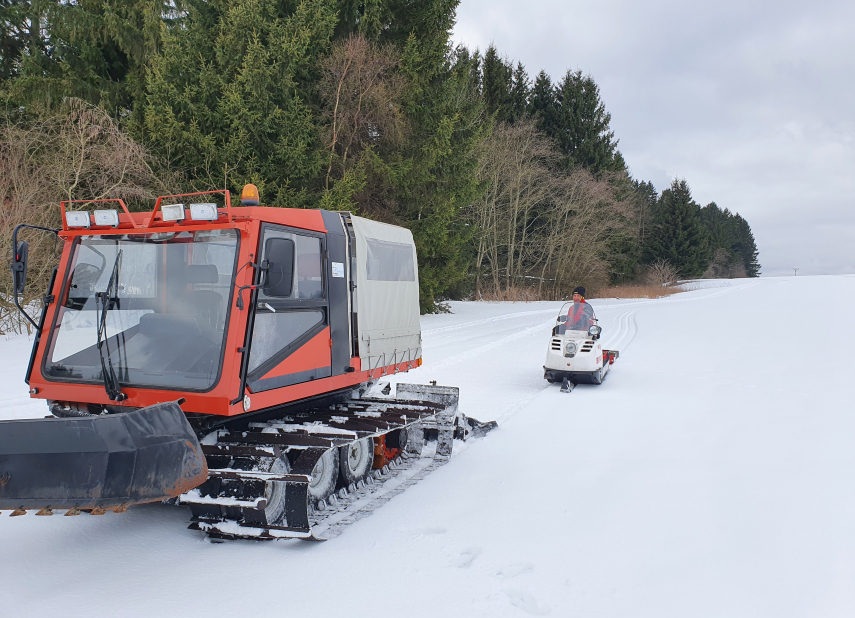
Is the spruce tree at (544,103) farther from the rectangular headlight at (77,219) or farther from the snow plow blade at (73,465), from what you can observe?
the snow plow blade at (73,465)

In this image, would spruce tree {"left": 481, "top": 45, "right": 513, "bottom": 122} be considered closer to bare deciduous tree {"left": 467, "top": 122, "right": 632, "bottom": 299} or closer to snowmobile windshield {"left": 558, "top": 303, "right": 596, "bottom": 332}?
bare deciduous tree {"left": 467, "top": 122, "right": 632, "bottom": 299}

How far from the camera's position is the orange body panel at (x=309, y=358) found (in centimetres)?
431

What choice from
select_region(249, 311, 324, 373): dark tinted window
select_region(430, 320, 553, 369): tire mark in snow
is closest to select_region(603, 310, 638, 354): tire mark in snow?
select_region(430, 320, 553, 369): tire mark in snow

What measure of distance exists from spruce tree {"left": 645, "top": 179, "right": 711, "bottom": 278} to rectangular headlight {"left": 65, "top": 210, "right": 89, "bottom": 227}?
5238 centimetres

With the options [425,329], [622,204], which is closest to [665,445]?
[425,329]

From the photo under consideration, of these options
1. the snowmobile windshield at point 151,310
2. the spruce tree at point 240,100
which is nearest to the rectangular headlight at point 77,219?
the snowmobile windshield at point 151,310

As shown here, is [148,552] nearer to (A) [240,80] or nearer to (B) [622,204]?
(A) [240,80]

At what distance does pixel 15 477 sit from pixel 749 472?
581 cm

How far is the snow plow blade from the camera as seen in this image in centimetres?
308

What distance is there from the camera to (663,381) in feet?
34.7

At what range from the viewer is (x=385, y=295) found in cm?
568

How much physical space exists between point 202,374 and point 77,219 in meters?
1.64

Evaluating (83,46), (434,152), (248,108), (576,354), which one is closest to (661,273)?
(434,152)

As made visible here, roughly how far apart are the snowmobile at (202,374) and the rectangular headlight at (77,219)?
0.05ft
